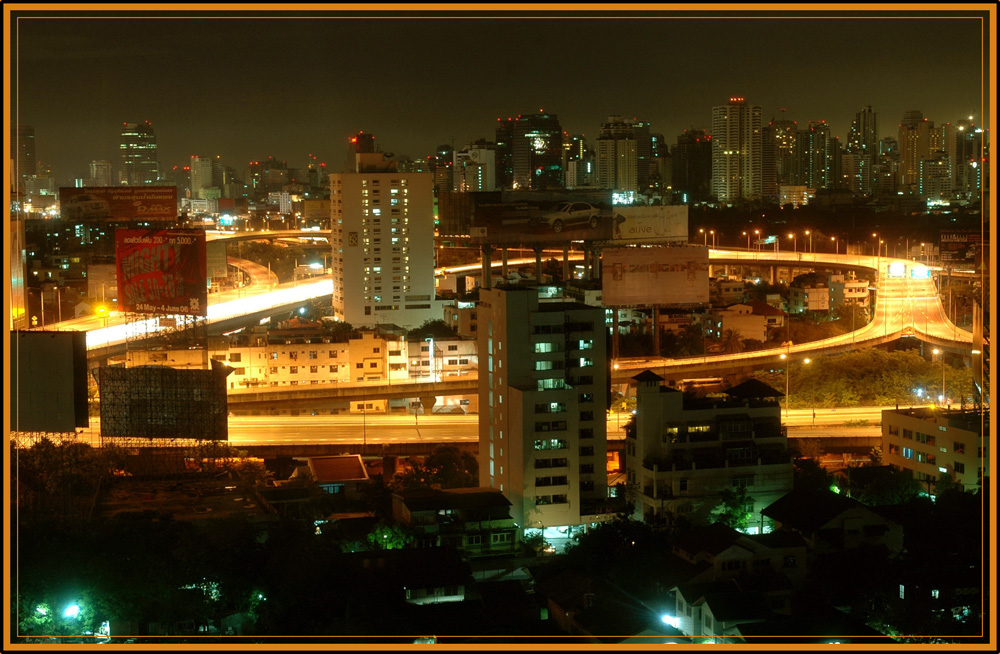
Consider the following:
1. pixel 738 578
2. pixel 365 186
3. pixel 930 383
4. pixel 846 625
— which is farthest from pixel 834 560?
pixel 365 186

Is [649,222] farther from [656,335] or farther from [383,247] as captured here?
[383,247]

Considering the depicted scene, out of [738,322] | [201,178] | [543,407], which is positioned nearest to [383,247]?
[738,322]

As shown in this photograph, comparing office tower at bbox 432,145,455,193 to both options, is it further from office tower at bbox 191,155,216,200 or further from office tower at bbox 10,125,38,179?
office tower at bbox 10,125,38,179

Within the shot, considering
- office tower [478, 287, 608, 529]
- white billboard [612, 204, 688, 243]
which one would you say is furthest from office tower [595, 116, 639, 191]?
office tower [478, 287, 608, 529]

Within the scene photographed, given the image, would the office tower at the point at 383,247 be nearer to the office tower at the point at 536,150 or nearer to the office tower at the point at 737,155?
the office tower at the point at 536,150

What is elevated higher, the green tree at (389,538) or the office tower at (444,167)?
the office tower at (444,167)

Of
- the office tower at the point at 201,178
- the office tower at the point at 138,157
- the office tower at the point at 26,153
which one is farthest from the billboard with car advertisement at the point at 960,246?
the office tower at the point at 201,178

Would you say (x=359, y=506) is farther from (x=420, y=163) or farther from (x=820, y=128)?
(x=820, y=128)
